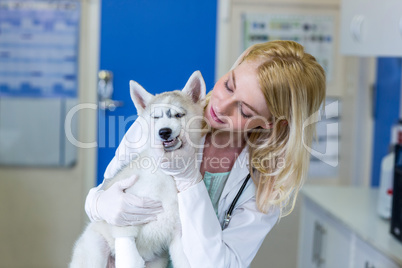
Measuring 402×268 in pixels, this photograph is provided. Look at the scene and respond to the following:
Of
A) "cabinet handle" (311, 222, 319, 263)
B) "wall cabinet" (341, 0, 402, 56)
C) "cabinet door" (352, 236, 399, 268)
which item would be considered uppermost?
"wall cabinet" (341, 0, 402, 56)

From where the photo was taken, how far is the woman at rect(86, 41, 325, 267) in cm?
96

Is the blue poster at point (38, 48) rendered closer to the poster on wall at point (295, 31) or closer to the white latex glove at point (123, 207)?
the poster on wall at point (295, 31)

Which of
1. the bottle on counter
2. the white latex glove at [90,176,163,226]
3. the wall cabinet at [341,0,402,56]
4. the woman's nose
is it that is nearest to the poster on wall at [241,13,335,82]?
the wall cabinet at [341,0,402,56]

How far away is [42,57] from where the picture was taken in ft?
9.03

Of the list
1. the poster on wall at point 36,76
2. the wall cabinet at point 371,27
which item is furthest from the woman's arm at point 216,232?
the poster on wall at point 36,76

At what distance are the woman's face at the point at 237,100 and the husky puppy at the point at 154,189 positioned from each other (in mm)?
29

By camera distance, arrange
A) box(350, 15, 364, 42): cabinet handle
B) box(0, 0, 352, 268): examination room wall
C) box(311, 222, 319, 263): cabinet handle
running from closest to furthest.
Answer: box(0, 0, 352, 268): examination room wall, box(350, 15, 364, 42): cabinet handle, box(311, 222, 319, 263): cabinet handle

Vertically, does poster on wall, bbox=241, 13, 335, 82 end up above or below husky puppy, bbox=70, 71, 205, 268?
above

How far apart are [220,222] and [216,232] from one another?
0.06 meters

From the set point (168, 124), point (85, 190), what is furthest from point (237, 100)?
point (85, 190)

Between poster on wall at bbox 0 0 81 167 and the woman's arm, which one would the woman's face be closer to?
the woman's arm

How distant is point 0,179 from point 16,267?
73 cm

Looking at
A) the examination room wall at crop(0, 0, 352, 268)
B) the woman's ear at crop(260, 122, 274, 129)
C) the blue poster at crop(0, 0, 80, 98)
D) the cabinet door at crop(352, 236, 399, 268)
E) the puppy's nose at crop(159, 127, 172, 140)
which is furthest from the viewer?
the blue poster at crop(0, 0, 80, 98)

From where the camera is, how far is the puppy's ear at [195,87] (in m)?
0.95
